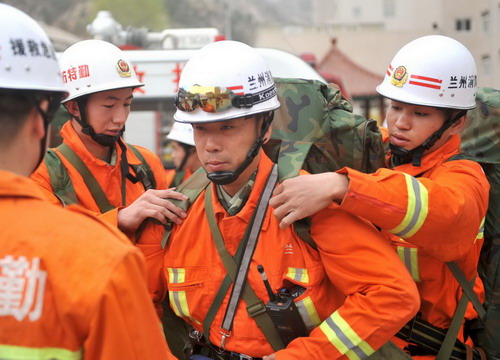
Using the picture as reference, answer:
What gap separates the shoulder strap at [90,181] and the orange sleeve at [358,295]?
1.55 meters

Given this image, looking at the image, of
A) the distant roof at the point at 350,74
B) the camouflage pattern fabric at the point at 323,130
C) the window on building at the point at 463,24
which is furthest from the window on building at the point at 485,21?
the camouflage pattern fabric at the point at 323,130

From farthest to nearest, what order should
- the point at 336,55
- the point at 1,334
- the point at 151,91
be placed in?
the point at 336,55 < the point at 151,91 < the point at 1,334

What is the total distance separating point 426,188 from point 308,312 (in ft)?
2.04

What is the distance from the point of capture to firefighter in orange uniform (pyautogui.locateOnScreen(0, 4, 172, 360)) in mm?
1362

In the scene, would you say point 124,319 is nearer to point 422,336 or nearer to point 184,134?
point 422,336

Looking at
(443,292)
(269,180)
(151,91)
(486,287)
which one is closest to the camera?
(269,180)

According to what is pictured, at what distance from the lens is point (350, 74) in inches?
808

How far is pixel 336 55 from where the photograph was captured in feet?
66.4

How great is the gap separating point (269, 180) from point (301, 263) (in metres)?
0.36

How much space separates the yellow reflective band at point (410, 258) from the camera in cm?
255

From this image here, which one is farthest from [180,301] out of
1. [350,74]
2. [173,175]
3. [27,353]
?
[350,74]

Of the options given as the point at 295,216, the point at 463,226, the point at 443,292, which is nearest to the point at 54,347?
the point at 295,216

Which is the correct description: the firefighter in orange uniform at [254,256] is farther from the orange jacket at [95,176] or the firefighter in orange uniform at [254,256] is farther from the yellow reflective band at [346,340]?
the orange jacket at [95,176]

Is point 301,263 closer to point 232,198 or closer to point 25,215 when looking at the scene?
point 232,198
